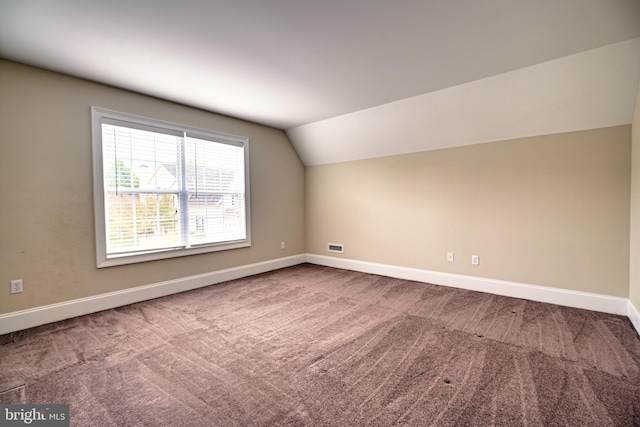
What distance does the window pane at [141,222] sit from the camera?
10.6 feet

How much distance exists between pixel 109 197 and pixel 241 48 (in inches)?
88.6

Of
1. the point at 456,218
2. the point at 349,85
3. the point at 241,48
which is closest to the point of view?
the point at 241,48

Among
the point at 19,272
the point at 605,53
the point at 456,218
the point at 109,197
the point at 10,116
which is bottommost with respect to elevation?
the point at 19,272

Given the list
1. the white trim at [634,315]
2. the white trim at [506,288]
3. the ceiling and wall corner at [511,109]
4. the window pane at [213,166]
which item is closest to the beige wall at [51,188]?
the window pane at [213,166]

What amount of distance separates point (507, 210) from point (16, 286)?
532cm

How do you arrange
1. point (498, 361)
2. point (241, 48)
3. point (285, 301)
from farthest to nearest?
point (285, 301) → point (241, 48) → point (498, 361)

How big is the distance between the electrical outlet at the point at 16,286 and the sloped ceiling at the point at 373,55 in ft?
6.76

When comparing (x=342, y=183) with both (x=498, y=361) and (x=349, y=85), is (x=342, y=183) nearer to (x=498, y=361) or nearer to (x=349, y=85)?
(x=349, y=85)

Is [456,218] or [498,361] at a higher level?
[456,218]

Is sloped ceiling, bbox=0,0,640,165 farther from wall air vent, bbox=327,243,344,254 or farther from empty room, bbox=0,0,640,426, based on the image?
wall air vent, bbox=327,243,344,254

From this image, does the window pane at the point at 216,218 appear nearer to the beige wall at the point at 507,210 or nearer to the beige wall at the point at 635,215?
the beige wall at the point at 507,210

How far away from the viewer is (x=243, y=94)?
3.44 m

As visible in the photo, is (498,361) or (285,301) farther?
(285,301)

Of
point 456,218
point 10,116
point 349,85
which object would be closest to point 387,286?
point 456,218
